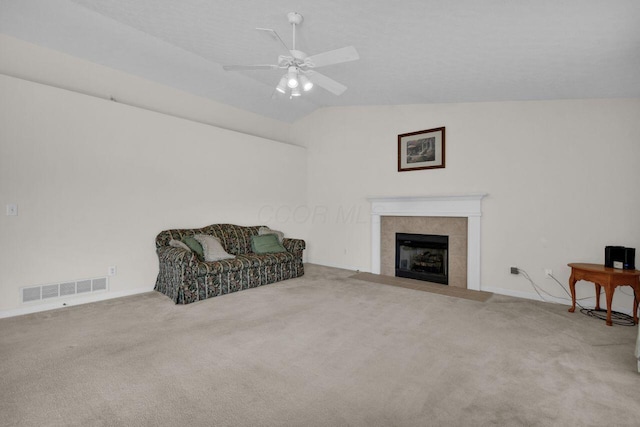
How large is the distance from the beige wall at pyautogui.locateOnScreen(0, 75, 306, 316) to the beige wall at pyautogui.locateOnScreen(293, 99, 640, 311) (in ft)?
9.20

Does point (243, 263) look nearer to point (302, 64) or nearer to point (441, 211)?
point (302, 64)

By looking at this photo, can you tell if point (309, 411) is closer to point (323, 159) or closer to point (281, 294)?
point (281, 294)

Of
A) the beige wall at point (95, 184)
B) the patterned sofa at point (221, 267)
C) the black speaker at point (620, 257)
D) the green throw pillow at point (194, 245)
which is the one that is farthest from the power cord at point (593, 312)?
the beige wall at point (95, 184)

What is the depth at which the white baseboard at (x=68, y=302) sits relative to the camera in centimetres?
324

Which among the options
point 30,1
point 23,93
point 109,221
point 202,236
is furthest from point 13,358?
point 30,1

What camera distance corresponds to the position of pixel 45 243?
11.3 feet

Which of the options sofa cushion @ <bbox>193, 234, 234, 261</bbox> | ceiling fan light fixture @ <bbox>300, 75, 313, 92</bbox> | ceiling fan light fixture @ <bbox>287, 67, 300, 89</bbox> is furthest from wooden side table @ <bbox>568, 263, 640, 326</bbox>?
sofa cushion @ <bbox>193, 234, 234, 261</bbox>

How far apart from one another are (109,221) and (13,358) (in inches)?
77.0

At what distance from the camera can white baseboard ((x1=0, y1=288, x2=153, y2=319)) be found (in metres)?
3.24

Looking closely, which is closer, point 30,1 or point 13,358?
point 13,358

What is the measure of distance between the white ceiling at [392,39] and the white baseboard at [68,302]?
316 cm

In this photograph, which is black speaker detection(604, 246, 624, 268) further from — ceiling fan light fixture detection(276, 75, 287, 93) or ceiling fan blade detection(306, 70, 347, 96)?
ceiling fan light fixture detection(276, 75, 287, 93)

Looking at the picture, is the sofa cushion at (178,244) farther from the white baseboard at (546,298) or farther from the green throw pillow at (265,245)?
the white baseboard at (546,298)

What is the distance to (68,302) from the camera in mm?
3572
